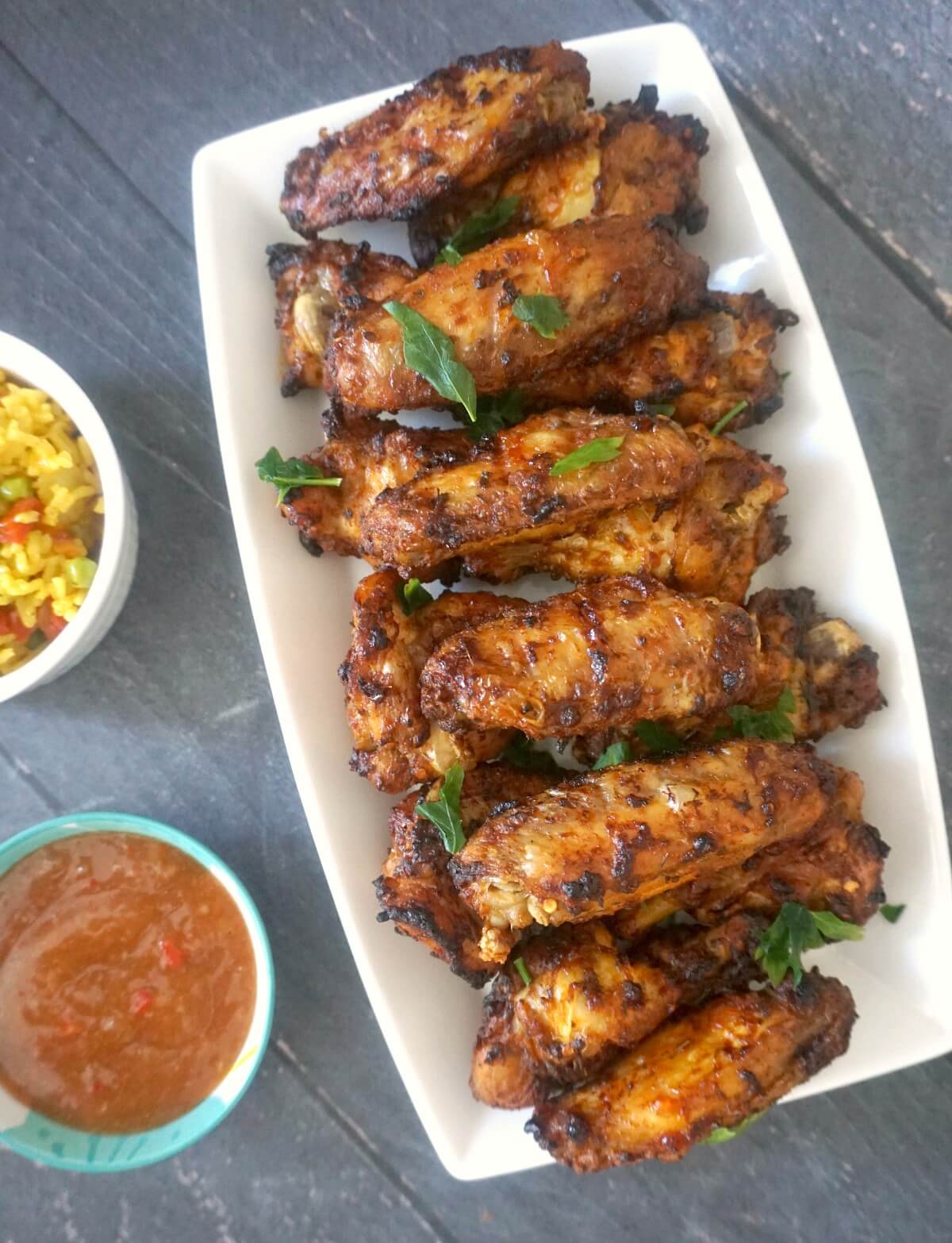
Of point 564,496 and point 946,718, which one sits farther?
point 946,718

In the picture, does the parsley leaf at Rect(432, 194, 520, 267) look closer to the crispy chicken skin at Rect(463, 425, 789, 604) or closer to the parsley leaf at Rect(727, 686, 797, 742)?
the crispy chicken skin at Rect(463, 425, 789, 604)

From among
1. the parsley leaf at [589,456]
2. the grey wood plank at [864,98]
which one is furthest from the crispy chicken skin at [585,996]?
the grey wood plank at [864,98]

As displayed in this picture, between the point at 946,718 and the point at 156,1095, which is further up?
the point at 946,718

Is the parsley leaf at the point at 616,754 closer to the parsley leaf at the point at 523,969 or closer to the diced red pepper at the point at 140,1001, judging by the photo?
the parsley leaf at the point at 523,969

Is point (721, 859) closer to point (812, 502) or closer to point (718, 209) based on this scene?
point (812, 502)

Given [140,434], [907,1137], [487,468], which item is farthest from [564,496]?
[907,1137]

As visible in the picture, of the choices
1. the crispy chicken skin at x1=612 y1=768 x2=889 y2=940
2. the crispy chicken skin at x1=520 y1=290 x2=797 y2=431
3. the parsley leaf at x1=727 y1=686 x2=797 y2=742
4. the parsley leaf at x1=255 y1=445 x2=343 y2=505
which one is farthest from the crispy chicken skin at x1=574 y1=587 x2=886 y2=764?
the parsley leaf at x1=255 y1=445 x2=343 y2=505

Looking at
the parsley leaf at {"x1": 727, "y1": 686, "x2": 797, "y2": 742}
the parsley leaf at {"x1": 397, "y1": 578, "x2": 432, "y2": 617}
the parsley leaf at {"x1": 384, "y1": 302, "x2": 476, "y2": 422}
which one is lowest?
the parsley leaf at {"x1": 727, "y1": 686, "x2": 797, "y2": 742}

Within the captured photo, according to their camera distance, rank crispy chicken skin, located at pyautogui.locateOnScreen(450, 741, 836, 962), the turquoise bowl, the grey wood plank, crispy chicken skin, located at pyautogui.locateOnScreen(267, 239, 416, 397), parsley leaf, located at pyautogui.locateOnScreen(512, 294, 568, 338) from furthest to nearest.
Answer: the grey wood plank, the turquoise bowl, crispy chicken skin, located at pyautogui.locateOnScreen(267, 239, 416, 397), parsley leaf, located at pyautogui.locateOnScreen(512, 294, 568, 338), crispy chicken skin, located at pyautogui.locateOnScreen(450, 741, 836, 962)
